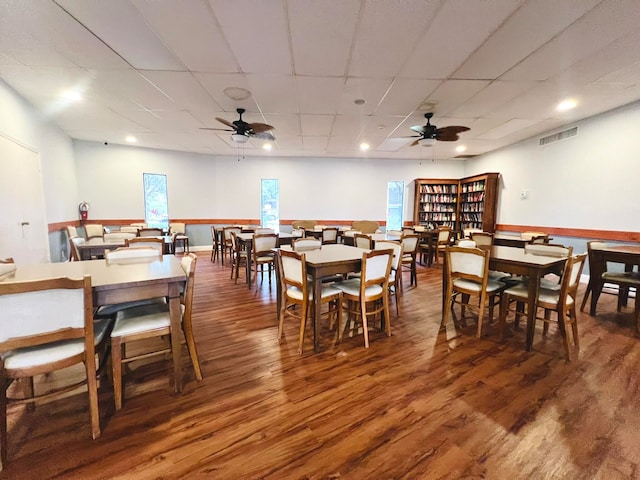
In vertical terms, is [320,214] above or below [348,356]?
above

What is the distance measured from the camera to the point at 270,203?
336 inches

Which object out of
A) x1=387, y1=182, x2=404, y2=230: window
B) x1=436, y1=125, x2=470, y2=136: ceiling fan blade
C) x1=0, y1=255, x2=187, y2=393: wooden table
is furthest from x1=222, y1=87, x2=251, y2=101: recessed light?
x1=387, y1=182, x2=404, y2=230: window

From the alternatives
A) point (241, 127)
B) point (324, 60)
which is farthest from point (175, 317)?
point (241, 127)

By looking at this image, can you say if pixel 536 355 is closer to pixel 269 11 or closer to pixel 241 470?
pixel 241 470

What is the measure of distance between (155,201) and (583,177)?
994 centimetres

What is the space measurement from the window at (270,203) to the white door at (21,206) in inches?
194

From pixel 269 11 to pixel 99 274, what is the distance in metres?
2.44

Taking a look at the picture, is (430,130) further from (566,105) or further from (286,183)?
(286,183)

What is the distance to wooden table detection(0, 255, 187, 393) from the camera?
5.17 feet

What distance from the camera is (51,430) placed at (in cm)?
152

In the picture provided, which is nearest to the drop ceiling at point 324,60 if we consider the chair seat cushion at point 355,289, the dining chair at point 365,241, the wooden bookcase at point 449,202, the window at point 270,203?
the dining chair at point 365,241

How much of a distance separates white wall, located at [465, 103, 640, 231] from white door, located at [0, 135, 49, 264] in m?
9.14

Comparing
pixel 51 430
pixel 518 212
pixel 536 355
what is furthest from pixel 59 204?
pixel 518 212

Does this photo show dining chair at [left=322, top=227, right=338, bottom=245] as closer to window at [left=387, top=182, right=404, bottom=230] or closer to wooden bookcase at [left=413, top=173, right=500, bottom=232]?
window at [left=387, top=182, right=404, bottom=230]
